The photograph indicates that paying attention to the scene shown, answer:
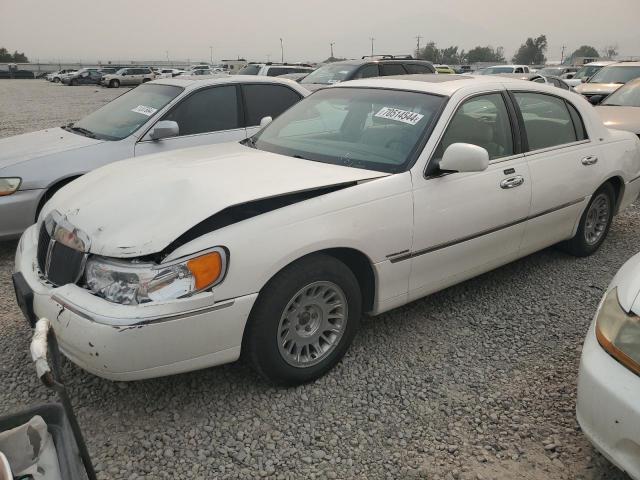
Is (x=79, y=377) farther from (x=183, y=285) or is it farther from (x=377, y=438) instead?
(x=377, y=438)

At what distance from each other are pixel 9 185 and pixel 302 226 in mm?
3040

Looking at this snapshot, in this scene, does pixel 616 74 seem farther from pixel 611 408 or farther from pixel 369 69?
pixel 611 408

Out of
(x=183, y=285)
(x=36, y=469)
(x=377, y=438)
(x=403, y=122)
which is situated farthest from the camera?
(x=403, y=122)

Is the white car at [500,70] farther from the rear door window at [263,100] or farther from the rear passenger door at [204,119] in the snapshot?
the rear passenger door at [204,119]

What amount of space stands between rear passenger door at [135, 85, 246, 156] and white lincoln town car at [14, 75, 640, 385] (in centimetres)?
148

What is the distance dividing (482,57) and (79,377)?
132 m

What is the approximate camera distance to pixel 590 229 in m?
4.73

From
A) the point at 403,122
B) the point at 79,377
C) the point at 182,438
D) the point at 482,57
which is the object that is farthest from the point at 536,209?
the point at 482,57

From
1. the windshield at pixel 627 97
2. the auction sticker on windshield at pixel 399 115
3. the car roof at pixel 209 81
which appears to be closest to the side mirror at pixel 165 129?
the car roof at pixel 209 81

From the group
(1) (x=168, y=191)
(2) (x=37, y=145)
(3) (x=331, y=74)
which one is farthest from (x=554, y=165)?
(3) (x=331, y=74)

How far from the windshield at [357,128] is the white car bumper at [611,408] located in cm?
151

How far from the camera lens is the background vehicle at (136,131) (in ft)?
14.4

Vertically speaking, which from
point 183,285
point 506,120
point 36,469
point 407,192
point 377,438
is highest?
point 506,120

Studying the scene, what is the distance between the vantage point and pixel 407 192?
303 cm
